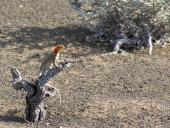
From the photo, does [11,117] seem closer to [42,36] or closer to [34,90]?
[34,90]

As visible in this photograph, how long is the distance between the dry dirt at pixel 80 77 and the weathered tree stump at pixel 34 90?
15cm

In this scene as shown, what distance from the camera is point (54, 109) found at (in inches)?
297

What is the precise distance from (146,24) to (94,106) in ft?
8.73

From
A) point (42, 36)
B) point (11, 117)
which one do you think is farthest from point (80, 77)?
point (42, 36)

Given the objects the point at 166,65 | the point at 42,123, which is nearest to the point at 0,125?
the point at 42,123

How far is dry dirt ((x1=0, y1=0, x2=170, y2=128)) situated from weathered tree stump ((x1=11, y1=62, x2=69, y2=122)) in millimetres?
154

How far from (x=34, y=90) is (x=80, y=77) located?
5.91 ft

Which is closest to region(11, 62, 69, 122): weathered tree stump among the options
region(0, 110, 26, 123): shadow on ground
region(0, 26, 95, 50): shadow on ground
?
region(0, 110, 26, 123): shadow on ground

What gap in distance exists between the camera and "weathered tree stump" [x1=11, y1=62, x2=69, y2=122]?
6.91m

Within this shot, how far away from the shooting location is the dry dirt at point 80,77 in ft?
24.1

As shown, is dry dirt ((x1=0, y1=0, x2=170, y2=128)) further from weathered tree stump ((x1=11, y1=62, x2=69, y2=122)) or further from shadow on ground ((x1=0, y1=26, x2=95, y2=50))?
weathered tree stump ((x1=11, y1=62, x2=69, y2=122))

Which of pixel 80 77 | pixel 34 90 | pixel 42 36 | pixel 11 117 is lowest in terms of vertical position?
pixel 11 117

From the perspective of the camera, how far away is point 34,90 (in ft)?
22.9

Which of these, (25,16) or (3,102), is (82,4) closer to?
(25,16)
